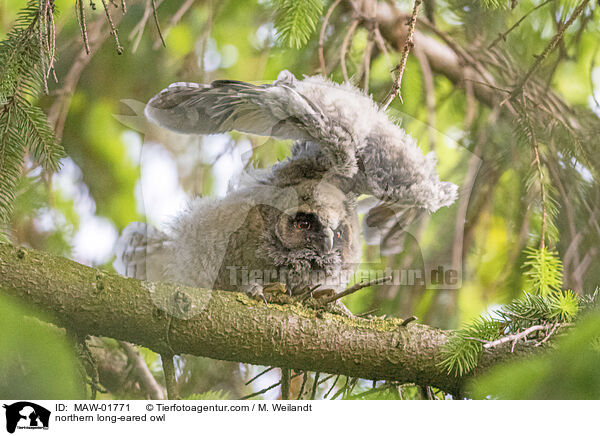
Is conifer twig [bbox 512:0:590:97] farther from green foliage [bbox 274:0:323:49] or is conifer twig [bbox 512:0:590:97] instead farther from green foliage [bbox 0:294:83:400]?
green foliage [bbox 0:294:83:400]

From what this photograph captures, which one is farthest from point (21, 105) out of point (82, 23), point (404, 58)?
point (404, 58)

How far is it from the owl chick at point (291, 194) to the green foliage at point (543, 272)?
24 cm

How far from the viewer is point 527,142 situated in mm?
936

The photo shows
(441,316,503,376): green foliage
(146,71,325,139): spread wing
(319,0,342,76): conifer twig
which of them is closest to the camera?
(146,71,325,139): spread wing

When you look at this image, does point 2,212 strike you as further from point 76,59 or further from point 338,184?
point 338,184

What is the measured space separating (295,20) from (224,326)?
1.61 feet

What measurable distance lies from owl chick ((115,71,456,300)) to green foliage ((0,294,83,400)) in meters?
Result: 0.15

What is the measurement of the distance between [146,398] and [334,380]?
30 centimetres

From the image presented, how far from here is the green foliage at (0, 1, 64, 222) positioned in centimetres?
77

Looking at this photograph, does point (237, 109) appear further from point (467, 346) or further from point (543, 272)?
point (543, 272)

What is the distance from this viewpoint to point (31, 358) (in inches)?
26.3

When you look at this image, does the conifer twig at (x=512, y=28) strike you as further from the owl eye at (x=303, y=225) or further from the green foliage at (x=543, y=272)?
the owl eye at (x=303, y=225)

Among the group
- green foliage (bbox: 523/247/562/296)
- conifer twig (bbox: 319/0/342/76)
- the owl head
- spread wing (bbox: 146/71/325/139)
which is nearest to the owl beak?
the owl head
